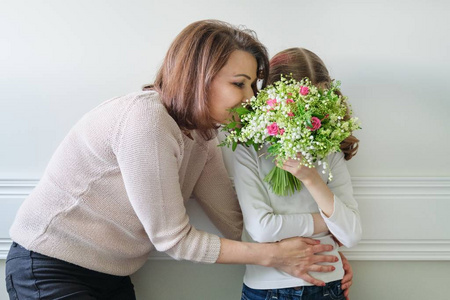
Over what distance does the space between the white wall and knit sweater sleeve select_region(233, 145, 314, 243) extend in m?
0.46

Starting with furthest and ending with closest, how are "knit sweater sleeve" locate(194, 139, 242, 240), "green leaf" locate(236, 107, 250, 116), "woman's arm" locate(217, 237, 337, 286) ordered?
"knit sweater sleeve" locate(194, 139, 242, 240)
"woman's arm" locate(217, 237, 337, 286)
"green leaf" locate(236, 107, 250, 116)

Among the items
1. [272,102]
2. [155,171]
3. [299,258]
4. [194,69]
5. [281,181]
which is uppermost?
[194,69]

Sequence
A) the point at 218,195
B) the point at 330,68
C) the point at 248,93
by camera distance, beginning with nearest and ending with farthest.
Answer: the point at 248,93 < the point at 218,195 < the point at 330,68

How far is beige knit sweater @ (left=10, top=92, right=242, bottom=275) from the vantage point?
4.42 ft

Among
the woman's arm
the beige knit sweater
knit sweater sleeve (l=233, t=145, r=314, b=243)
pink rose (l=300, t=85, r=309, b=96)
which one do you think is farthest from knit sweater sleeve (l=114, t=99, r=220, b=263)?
pink rose (l=300, t=85, r=309, b=96)

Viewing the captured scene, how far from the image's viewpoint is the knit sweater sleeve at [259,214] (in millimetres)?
1560

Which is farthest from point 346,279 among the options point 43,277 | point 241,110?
point 43,277

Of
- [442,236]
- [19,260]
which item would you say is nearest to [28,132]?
[19,260]

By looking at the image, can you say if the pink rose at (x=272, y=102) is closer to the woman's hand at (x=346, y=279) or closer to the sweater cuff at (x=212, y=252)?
the sweater cuff at (x=212, y=252)

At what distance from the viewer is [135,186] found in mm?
1350

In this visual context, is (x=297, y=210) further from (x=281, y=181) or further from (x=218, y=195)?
(x=218, y=195)

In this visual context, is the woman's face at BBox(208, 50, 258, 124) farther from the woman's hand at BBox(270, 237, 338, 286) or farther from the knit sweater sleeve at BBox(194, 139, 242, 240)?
the woman's hand at BBox(270, 237, 338, 286)

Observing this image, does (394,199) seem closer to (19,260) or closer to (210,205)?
(210,205)

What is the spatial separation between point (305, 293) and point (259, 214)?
39 cm
